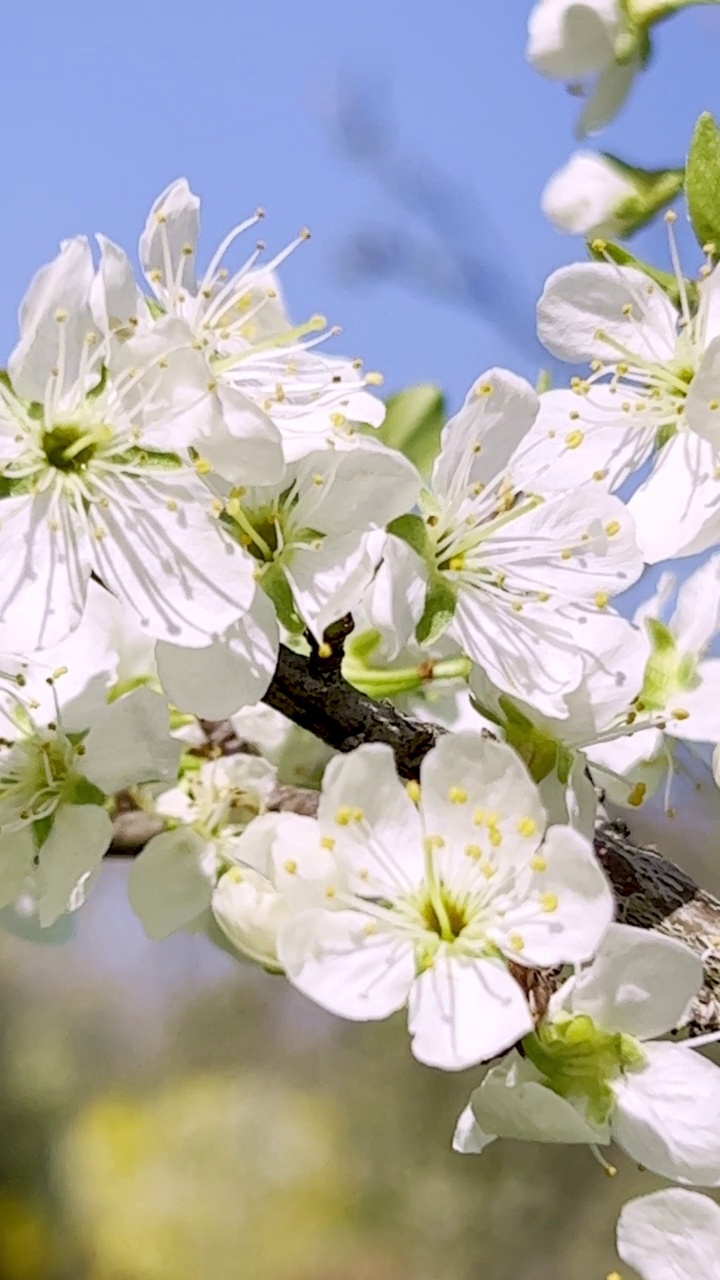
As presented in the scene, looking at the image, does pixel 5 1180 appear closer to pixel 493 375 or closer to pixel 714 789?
pixel 714 789

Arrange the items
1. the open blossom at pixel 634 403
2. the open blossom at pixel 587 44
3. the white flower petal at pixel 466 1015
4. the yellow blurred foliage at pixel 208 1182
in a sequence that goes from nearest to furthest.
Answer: the white flower petal at pixel 466 1015
the open blossom at pixel 634 403
the open blossom at pixel 587 44
the yellow blurred foliage at pixel 208 1182

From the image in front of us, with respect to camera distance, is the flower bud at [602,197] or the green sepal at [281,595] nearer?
the green sepal at [281,595]

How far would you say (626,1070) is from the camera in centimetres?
39

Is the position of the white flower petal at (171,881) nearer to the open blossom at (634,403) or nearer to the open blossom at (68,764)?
the open blossom at (68,764)

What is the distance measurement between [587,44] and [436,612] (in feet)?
0.99

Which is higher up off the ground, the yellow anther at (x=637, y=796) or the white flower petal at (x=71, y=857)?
the yellow anther at (x=637, y=796)

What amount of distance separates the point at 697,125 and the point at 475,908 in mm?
268

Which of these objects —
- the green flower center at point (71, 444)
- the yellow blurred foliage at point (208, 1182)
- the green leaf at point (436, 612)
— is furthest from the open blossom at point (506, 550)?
the yellow blurred foliage at point (208, 1182)

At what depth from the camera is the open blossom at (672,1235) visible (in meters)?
0.38

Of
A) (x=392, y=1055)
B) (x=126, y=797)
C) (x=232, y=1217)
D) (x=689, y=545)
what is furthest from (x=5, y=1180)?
(x=689, y=545)

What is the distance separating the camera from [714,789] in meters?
0.55

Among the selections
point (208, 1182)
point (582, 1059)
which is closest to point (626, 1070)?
point (582, 1059)

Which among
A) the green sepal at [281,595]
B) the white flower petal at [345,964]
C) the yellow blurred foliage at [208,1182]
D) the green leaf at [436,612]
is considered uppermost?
the green leaf at [436,612]

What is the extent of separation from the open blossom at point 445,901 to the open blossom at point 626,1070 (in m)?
0.03
